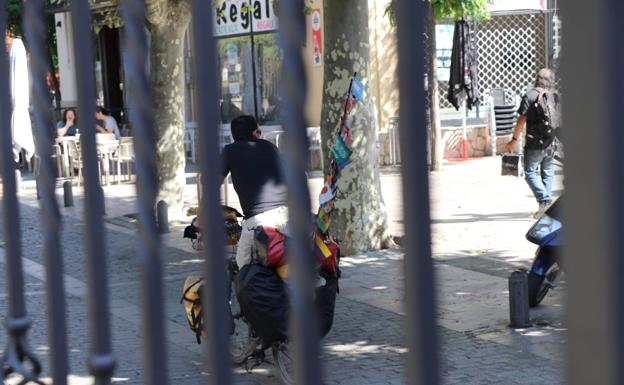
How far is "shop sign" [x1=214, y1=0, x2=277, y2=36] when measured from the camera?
21328 millimetres

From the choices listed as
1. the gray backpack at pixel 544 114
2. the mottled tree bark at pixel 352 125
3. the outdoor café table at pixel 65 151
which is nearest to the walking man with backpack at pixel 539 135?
the gray backpack at pixel 544 114

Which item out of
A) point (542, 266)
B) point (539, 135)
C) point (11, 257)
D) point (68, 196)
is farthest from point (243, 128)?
point (68, 196)

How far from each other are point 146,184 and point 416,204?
1.85 ft

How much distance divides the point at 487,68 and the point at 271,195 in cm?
1529

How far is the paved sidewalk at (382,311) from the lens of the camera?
6469 mm

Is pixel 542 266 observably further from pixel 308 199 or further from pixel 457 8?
pixel 457 8

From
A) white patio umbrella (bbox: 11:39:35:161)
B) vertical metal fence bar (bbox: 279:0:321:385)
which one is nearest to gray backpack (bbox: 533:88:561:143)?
white patio umbrella (bbox: 11:39:35:161)

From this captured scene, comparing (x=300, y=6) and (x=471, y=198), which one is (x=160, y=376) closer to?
(x=300, y=6)

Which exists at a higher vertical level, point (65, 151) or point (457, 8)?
point (457, 8)

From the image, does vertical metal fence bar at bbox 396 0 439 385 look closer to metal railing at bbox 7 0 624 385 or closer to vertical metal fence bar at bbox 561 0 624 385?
metal railing at bbox 7 0 624 385

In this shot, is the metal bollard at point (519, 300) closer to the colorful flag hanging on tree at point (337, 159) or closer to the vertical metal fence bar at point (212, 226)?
the colorful flag hanging on tree at point (337, 159)

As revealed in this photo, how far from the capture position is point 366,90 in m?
10.6

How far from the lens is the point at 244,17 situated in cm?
2186

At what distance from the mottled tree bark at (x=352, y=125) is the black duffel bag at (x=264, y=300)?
442cm
